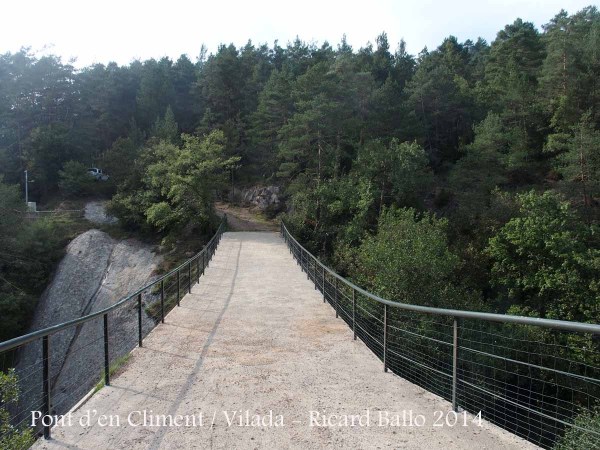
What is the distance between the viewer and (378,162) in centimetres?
2939

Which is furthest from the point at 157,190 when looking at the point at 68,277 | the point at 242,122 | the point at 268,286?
the point at 268,286

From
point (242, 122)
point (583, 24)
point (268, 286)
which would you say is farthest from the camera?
point (242, 122)

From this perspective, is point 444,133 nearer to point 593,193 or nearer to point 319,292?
point 593,193

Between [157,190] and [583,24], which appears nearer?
[157,190]

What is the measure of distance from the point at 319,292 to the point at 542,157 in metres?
32.2

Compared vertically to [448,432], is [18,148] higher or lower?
higher

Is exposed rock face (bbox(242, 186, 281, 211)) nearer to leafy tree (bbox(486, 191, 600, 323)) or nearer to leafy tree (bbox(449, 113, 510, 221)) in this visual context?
leafy tree (bbox(449, 113, 510, 221))

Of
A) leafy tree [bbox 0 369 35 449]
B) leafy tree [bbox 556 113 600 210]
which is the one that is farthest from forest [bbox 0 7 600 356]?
leafy tree [bbox 0 369 35 449]

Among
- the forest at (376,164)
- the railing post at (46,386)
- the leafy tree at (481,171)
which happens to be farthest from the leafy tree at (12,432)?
the leafy tree at (481,171)

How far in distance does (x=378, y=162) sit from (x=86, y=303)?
21009 mm

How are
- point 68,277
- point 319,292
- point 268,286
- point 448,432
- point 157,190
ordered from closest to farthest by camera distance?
point 448,432
point 319,292
point 268,286
point 68,277
point 157,190

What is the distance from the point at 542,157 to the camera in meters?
36.2

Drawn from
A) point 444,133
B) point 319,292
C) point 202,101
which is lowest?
point 319,292

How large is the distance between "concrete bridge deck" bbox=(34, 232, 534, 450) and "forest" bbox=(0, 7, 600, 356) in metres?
10.2
